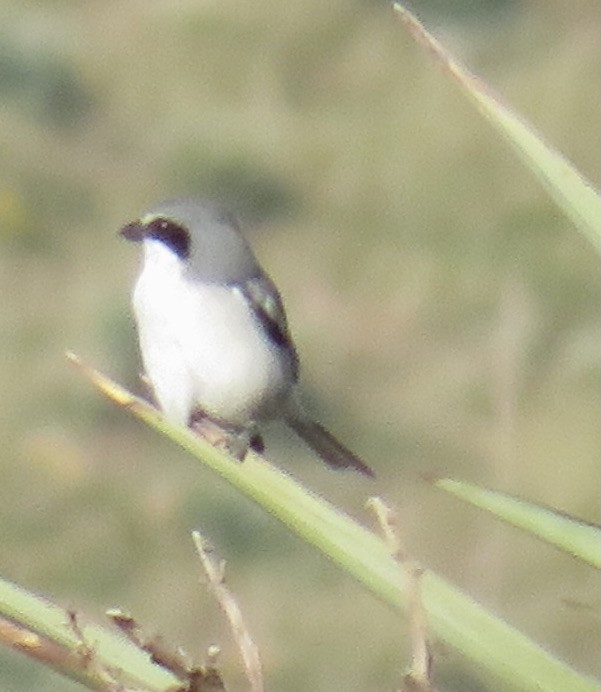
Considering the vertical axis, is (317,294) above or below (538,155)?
above

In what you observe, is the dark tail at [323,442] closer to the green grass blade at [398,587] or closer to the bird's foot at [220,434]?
the bird's foot at [220,434]

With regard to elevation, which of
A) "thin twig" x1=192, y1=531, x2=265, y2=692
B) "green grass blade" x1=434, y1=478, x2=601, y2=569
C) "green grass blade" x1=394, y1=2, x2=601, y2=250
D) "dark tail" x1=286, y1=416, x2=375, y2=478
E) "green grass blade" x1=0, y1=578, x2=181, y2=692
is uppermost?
"dark tail" x1=286, y1=416, x2=375, y2=478

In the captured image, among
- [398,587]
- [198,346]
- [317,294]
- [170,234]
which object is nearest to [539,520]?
[398,587]

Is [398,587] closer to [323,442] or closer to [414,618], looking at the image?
[414,618]

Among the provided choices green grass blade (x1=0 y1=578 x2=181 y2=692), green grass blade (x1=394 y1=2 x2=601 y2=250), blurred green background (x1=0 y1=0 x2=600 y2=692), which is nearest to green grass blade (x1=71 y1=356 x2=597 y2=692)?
green grass blade (x1=0 y1=578 x2=181 y2=692)

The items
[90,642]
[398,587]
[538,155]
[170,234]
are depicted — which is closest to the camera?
[90,642]

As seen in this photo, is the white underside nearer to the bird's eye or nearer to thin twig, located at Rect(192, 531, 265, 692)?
the bird's eye

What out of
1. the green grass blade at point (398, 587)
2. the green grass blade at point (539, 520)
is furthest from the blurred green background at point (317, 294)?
the green grass blade at point (539, 520)

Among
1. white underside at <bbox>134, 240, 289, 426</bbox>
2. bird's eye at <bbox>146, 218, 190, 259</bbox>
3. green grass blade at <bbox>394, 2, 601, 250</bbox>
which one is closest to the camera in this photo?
green grass blade at <bbox>394, 2, 601, 250</bbox>
